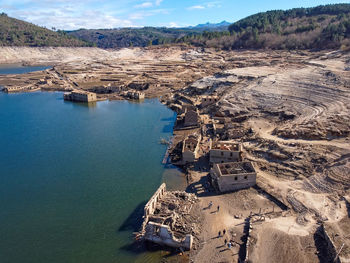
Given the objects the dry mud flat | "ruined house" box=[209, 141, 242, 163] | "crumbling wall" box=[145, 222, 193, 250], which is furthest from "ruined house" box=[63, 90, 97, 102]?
"crumbling wall" box=[145, 222, 193, 250]

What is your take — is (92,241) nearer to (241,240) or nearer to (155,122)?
(241,240)

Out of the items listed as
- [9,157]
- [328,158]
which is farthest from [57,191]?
[328,158]

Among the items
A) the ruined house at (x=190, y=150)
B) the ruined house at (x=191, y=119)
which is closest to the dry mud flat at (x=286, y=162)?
the ruined house at (x=190, y=150)

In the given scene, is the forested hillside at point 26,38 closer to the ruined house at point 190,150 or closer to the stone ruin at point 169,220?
the ruined house at point 190,150

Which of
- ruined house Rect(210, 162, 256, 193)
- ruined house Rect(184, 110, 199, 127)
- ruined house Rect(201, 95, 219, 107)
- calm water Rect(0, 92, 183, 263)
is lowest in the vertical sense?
calm water Rect(0, 92, 183, 263)

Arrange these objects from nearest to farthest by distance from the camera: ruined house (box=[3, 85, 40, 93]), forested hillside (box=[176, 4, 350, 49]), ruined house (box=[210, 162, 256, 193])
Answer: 1. ruined house (box=[210, 162, 256, 193])
2. ruined house (box=[3, 85, 40, 93])
3. forested hillside (box=[176, 4, 350, 49])

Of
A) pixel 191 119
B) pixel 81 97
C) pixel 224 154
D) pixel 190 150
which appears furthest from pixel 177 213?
pixel 81 97

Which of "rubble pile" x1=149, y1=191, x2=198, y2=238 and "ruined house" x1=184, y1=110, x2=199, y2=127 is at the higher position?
"ruined house" x1=184, y1=110, x2=199, y2=127

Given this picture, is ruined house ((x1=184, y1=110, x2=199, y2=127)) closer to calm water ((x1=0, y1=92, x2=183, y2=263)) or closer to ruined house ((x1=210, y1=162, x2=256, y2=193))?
calm water ((x1=0, y1=92, x2=183, y2=263))
